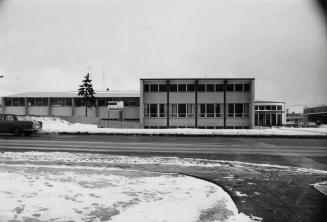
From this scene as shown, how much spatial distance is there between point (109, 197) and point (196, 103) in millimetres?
35691

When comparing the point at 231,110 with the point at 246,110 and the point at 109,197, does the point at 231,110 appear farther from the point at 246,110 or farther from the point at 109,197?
the point at 109,197

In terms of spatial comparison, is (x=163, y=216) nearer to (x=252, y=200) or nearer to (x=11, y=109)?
(x=252, y=200)

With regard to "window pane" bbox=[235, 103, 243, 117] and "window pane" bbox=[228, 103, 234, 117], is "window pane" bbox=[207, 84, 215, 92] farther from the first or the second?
"window pane" bbox=[235, 103, 243, 117]

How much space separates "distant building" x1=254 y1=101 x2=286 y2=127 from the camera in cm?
6404

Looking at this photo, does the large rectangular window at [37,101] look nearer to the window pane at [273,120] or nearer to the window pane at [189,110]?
the window pane at [189,110]

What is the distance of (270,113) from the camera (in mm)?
65812

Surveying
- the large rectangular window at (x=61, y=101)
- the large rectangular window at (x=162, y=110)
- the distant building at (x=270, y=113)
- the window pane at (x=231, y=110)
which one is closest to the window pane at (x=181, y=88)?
the large rectangular window at (x=162, y=110)

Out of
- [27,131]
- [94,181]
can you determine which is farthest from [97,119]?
[94,181]

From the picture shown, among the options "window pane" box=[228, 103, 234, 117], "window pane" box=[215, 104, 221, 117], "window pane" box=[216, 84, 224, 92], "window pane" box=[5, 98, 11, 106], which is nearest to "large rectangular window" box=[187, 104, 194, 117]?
"window pane" box=[215, 104, 221, 117]

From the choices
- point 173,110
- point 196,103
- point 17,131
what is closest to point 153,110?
point 173,110

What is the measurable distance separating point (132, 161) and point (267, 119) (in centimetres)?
5879

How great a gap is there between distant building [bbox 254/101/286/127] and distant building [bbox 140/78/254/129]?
23.0 metres

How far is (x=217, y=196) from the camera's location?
6445 mm

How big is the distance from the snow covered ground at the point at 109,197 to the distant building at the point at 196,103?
32913mm
